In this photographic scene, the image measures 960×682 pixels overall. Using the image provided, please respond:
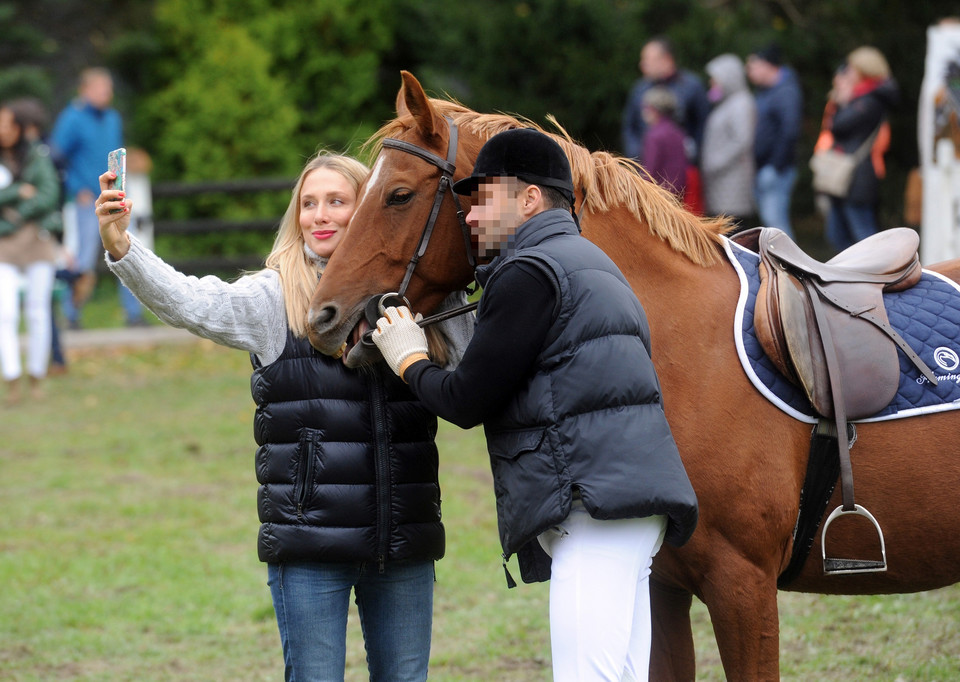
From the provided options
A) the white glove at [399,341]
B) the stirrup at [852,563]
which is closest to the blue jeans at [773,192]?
the stirrup at [852,563]

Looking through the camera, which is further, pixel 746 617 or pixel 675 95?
pixel 675 95

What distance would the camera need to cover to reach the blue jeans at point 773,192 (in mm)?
9875

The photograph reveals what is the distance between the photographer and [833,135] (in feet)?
30.4

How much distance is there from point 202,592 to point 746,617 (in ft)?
10.3

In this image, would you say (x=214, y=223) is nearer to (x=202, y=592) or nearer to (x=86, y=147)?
(x=86, y=147)

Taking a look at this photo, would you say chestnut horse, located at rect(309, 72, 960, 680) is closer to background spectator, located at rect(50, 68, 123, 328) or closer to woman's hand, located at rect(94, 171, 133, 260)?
woman's hand, located at rect(94, 171, 133, 260)

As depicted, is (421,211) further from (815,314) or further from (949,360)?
(949,360)

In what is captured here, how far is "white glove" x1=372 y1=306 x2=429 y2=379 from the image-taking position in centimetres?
274

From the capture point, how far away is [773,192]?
996cm

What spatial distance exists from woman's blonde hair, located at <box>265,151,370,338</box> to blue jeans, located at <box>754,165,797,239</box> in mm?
7283

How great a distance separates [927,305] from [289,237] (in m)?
1.90

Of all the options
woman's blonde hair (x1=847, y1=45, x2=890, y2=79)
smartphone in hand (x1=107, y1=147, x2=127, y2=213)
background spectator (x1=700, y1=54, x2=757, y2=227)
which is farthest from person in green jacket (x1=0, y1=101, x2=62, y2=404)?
woman's blonde hair (x1=847, y1=45, x2=890, y2=79)

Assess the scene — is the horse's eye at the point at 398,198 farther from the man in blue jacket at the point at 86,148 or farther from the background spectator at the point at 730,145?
the man in blue jacket at the point at 86,148

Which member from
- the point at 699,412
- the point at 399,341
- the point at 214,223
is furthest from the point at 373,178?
the point at 214,223
